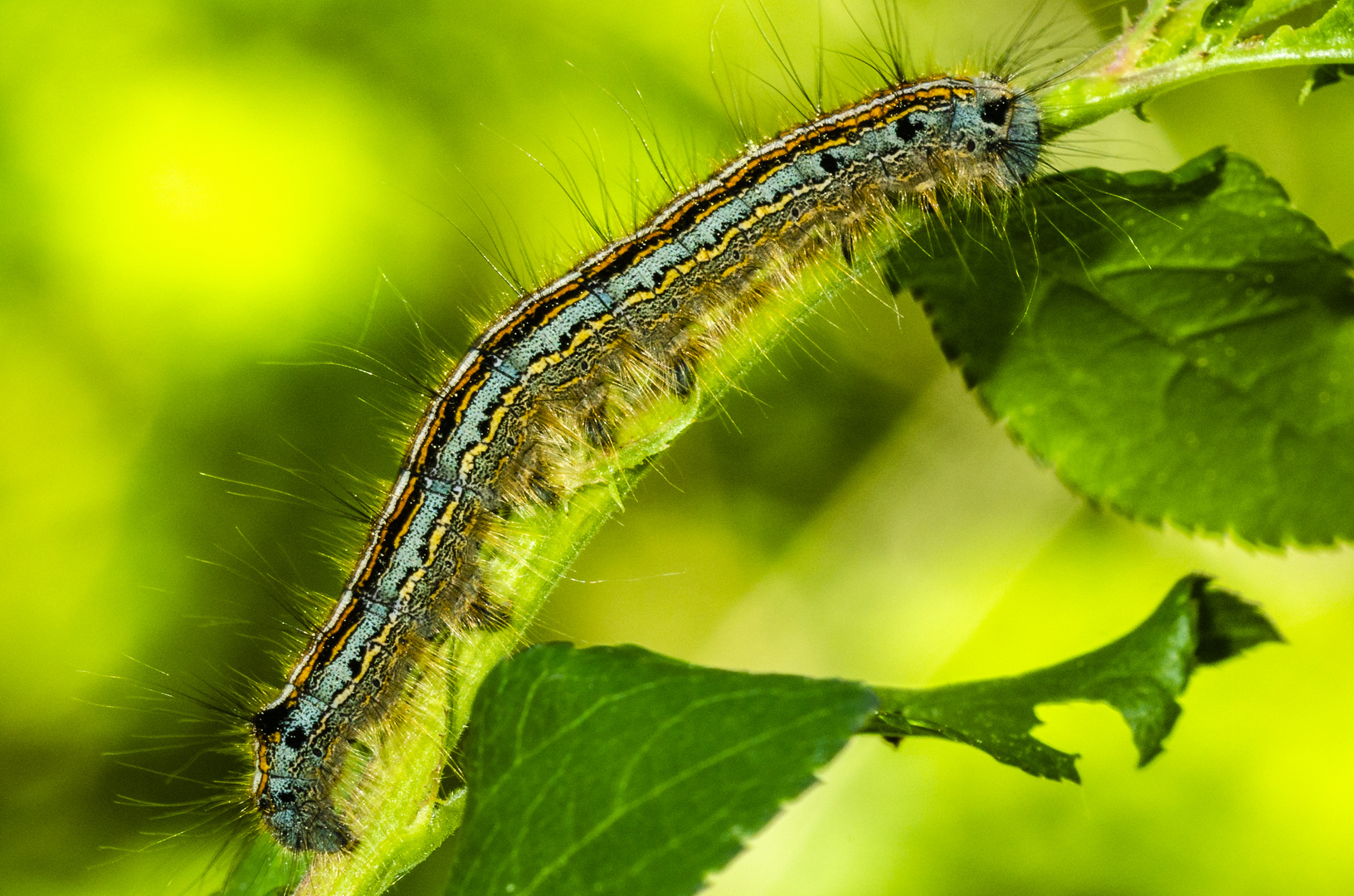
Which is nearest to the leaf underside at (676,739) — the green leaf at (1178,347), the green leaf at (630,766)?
the green leaf at (630,766)

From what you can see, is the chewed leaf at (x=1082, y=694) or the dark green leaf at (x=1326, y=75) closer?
the chewed leaf at (x=1082, y=694)

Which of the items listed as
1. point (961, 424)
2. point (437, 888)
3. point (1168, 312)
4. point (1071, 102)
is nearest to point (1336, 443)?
point (1168, 312)

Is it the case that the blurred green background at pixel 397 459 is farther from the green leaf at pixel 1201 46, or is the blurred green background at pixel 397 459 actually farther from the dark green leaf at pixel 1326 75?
the green leaf at pixel 1201 46

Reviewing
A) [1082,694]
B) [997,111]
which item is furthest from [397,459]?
[1082,694]

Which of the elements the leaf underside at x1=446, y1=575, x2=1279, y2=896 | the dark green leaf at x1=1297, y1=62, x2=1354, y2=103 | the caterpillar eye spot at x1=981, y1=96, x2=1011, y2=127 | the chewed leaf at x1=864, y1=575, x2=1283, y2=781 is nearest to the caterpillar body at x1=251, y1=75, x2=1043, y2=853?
the caterpillar eye spot at x1=981, y1=96, x2=1011, y2=127

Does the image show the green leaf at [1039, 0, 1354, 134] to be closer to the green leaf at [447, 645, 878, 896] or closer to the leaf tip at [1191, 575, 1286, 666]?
the leaf tip at [1191, 575, 1286, 666]

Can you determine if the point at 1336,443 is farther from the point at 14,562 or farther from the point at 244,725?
the point at 14,562

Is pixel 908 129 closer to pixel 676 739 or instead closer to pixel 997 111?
pixel 997 111
